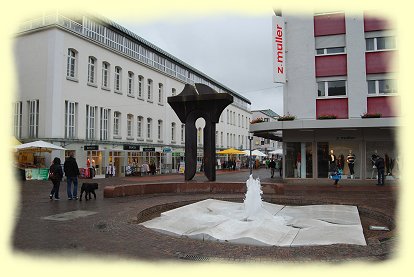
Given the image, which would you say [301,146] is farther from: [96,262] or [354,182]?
[96,262]

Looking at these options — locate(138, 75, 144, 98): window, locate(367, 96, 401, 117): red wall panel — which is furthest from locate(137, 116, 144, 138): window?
locate(367, 96, 401, 117): red wall panel

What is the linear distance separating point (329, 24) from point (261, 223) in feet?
61.5

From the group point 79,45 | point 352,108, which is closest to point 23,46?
point 79,45

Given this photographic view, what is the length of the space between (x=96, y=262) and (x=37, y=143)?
22305 mm

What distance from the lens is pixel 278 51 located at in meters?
24.2

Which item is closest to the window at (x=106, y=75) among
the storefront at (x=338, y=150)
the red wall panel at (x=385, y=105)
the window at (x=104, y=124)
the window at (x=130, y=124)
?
the window at (x=104, y=124)

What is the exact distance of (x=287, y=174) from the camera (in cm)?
2486

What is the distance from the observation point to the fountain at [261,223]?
7793 millimetres

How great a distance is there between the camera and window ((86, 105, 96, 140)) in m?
33.1

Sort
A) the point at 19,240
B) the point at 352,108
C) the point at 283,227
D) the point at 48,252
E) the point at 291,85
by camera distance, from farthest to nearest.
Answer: the point at 291,85 < the point at 352,108 < the point at 283,227 < the point at 19,240 < the point at 48,252

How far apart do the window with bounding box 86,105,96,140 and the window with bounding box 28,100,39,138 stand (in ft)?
14.2

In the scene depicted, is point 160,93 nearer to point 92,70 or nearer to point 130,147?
point 130,147

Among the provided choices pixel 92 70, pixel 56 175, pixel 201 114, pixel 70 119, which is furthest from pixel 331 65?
pixel 92 70

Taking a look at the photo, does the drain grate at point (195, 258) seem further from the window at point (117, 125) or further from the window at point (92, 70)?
the window at point (117, 125)
